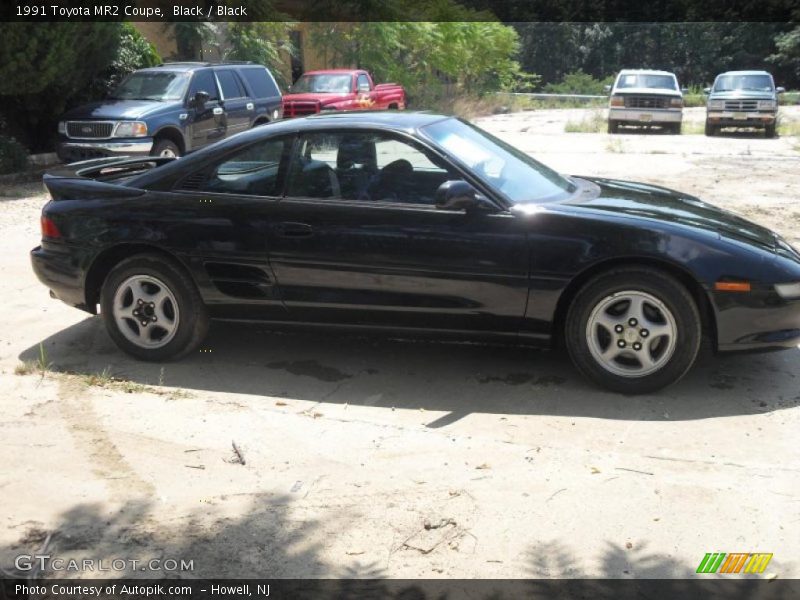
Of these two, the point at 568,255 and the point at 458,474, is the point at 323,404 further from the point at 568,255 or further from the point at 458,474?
the point at 568,255

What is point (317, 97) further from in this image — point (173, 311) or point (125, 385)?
point (125, 385)

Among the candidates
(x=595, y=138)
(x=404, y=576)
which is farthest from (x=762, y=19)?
(x=404, y=576)

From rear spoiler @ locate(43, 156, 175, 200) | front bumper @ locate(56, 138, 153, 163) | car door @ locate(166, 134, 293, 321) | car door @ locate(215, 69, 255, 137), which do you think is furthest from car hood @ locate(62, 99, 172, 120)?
car door @ locate(166, 134, 293, 321)

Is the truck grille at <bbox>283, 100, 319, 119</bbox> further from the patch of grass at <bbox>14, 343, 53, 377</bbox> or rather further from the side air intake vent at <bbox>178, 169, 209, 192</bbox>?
the patch of grass at <bbox>14, 343, 53, 377</bbox>

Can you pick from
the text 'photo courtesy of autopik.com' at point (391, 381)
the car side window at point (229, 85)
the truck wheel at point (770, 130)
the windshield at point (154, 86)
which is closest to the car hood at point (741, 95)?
the truck wheel at point (770, 130)

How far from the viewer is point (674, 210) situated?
18.4 feet

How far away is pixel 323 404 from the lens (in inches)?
209

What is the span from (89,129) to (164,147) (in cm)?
116

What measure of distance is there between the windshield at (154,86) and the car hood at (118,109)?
26 centimetres

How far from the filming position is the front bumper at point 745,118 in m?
24.2

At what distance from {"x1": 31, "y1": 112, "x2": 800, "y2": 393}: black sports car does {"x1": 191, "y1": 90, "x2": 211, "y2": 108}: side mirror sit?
8823mm

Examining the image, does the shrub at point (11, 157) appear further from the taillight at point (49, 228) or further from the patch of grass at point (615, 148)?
the patch of grass at point (615, 148)

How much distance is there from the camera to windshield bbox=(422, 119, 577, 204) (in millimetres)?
5547

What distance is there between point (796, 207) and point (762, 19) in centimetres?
3830
